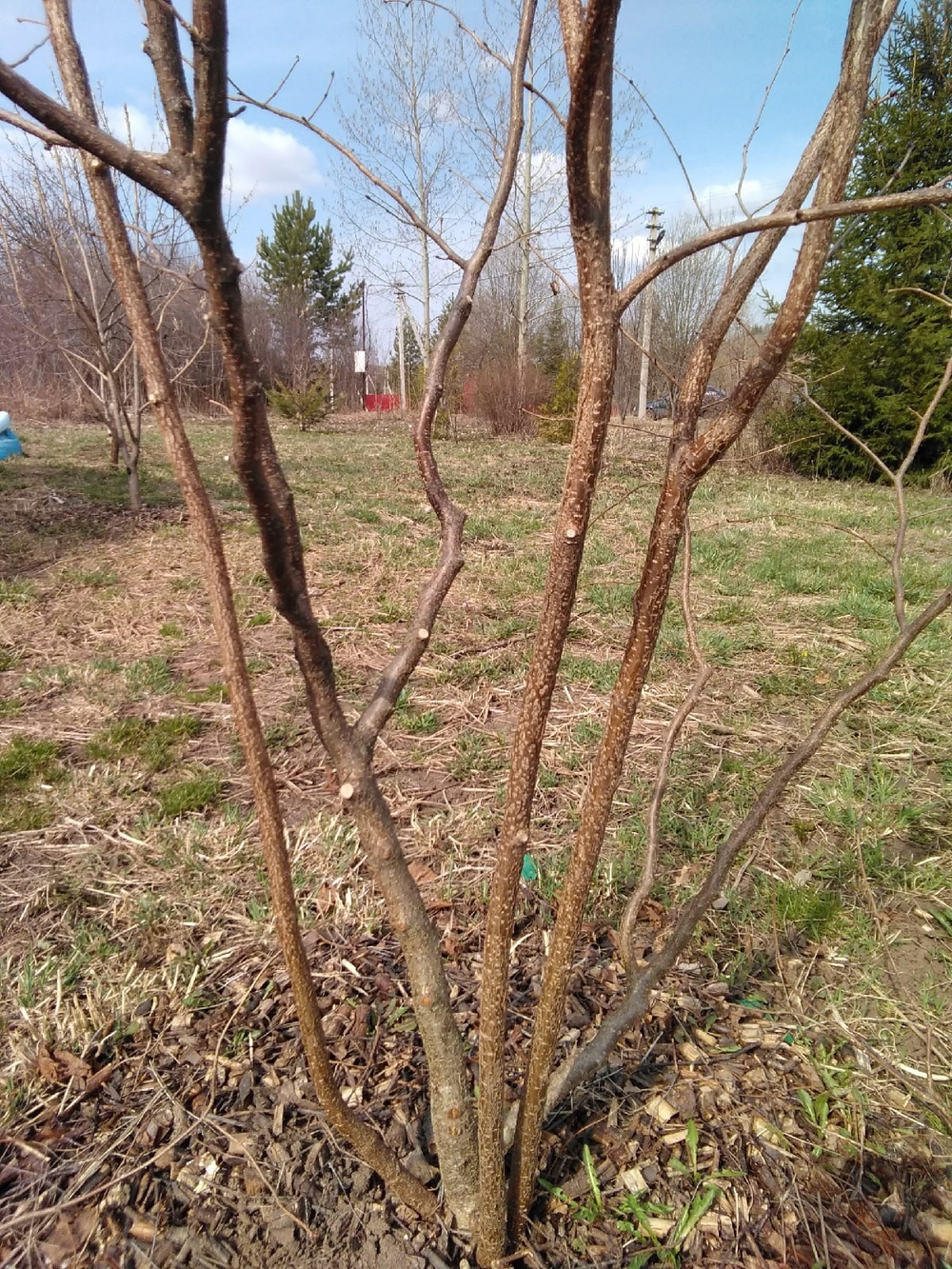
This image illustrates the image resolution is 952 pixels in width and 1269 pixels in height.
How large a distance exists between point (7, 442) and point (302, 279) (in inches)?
707

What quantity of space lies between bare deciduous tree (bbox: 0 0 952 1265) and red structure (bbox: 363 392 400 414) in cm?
2296

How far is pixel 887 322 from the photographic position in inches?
428

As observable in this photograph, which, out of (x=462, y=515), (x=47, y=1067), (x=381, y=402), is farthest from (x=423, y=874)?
(x=381, y=402)

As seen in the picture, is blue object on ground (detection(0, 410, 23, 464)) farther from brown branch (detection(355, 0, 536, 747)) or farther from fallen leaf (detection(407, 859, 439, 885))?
brown branch (detection(355, 0, 536, 747))

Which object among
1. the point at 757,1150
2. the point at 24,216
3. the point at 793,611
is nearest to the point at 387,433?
the point at 24,216

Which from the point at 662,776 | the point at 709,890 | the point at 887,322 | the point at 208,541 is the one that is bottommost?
the point at 709,890

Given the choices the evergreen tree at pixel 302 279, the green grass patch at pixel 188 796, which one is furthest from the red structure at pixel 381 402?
the green grass patch at pixel 188 796

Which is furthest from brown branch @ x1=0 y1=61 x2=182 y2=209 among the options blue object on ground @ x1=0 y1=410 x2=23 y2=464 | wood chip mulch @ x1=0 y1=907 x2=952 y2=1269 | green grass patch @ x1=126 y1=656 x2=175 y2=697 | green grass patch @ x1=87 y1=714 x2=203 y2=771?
blue object on ground @ x1=0 y1=410 x2=23 y2=464

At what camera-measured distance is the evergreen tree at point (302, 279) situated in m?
22.7

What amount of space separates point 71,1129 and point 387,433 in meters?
16.9

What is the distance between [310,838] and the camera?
8.01 ft

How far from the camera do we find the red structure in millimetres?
24234

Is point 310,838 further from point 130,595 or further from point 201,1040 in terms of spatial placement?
point 130,595

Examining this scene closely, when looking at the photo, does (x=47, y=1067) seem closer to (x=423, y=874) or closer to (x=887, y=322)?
(x=423, y=874)
